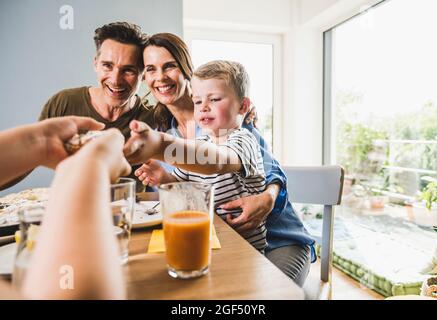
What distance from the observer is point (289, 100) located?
2.27 m

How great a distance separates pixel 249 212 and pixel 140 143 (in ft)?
1.39

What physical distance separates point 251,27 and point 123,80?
1.14 m

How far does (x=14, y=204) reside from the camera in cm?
103

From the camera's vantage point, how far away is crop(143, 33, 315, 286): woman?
3.05 feet

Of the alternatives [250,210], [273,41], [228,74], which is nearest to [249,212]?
[250,210]

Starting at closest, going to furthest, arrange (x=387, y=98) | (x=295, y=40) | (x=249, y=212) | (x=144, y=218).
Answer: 1. (x=144, y=218)
2. (x=249, y=212)
3. (x=387, y=98)
4. (x=295, y=40)

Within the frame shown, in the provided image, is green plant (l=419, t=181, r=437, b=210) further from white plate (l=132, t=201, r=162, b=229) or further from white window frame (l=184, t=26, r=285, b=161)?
white plate (l=132, t=201, r=162, b=229)

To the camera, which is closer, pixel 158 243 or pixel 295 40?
pixel 158 243

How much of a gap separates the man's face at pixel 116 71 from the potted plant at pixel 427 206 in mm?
1520

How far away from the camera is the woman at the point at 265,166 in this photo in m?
0.93

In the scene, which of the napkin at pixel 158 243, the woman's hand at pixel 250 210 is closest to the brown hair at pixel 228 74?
the woman's hand at pixel 250 210

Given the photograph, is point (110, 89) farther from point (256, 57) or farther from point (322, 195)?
point (256, 57)

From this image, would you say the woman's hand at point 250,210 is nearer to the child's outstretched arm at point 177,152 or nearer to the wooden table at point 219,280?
the child's outstretched arm at point 177,152

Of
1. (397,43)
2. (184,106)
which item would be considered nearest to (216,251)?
(184,106)
